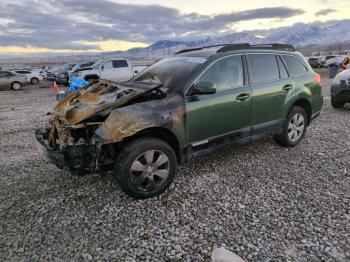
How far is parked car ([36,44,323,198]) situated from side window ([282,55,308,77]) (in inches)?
0.8

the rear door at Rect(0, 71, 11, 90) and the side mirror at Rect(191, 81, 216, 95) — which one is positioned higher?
the side mirror at Rect(191, 81, 216, 95)

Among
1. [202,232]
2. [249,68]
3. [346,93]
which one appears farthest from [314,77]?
[202,232]

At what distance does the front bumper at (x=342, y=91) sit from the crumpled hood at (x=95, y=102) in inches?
262

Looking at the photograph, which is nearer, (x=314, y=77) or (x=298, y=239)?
(x=298, y=239)

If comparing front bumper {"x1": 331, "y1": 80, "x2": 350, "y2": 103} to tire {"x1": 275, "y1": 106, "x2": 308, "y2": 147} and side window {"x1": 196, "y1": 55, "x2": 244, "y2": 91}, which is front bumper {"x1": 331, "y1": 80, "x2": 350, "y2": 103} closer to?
tire {"x1": 275, "y1": 106, "x2": 308, "y2": 147}

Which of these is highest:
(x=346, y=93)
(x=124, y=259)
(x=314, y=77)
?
(x=314, y=77)

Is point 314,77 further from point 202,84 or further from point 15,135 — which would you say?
point 15,135

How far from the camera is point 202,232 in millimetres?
2941

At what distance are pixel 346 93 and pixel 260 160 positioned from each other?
16.1 ft

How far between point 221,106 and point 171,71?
912 mm

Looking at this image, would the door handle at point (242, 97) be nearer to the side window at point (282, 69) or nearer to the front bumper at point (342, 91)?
the side window at point (282, 69)

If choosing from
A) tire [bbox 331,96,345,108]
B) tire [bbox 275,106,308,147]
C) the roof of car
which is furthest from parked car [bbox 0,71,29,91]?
tire [bbox 275,106,308,147]

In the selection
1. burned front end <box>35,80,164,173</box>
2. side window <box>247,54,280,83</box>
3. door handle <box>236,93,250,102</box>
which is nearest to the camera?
burned front end <box>35,80,164,173</box>

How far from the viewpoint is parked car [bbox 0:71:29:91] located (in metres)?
18.8
